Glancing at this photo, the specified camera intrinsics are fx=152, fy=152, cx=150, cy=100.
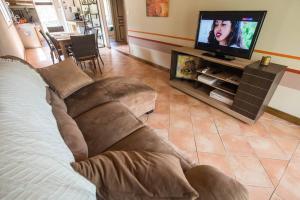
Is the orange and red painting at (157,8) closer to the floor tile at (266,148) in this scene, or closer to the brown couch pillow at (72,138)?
the floor tile at (266,148)

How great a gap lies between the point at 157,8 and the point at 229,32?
6.02ft

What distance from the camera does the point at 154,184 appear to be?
22.8 inches

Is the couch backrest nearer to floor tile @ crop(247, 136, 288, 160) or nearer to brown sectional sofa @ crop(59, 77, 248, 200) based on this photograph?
brown sectional sofa @ crop(59, 77, 248, 200)

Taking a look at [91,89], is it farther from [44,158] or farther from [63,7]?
[63,7]

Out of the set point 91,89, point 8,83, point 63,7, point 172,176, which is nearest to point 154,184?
point 172,176

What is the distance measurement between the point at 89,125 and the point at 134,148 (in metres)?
0.50

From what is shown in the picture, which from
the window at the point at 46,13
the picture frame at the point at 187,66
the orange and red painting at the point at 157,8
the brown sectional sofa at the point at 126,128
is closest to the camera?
the brown sectional sofa at the point at 126,128

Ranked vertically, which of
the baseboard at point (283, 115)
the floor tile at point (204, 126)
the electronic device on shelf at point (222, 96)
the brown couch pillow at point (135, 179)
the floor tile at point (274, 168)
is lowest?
the floor tile at point (274, 168)

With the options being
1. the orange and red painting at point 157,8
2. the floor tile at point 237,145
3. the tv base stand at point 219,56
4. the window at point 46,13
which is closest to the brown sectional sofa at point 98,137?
the floor tile at point 237,145

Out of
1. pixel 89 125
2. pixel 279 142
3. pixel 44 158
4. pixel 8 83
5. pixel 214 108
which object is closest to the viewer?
pixel 44 158

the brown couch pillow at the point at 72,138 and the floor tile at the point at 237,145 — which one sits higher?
the brown couch pillow at the point at 72,138

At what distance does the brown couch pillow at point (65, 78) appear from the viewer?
5.50 ft

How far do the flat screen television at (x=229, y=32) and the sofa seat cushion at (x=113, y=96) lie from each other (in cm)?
114

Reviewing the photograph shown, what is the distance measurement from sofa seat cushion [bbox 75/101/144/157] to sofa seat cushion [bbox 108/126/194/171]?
62 mm
